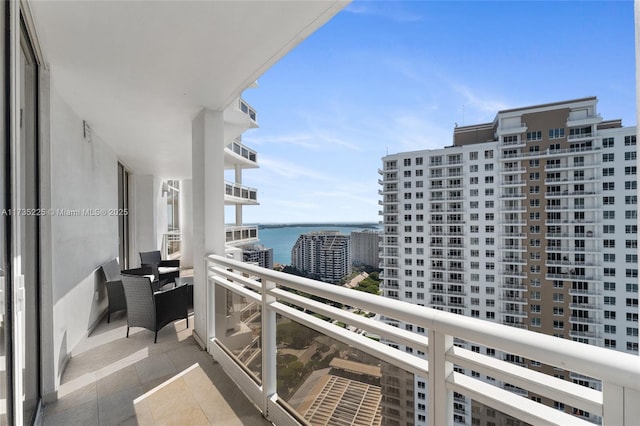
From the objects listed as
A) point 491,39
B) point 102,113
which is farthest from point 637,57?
point 491,39

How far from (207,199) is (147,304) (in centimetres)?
151

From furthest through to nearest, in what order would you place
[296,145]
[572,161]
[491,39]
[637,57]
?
[296,145], [572,161], [491,39], [637,57]

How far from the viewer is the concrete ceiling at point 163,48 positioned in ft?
5.91

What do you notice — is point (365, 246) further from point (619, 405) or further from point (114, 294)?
point (619, 405)

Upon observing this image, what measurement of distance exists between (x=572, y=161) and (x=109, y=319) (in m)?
10.4

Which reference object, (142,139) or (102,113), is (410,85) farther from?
(102,113)

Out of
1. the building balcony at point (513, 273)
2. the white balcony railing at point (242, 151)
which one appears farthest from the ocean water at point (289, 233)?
the building balcony at point (513, 273)

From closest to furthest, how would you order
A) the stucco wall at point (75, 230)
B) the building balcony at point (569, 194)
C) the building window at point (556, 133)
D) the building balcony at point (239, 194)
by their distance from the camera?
1. the stucco wall at point (75, 230)
2. the building balcony at point (569, 194)
3. the building window at point (556, 133)
4. the building balcony at point (239, 194)

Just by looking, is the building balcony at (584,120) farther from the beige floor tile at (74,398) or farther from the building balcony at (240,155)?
the beige floor tile at (74,398)

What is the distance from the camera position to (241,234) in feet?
36.4

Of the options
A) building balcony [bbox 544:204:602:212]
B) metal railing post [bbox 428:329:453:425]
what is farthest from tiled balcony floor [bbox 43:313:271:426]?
building balcony [bbox 544:204:602:212]

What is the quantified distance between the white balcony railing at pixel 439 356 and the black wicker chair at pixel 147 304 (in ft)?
5.91

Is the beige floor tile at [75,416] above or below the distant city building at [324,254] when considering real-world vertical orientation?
below

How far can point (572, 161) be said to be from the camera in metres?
7.30
